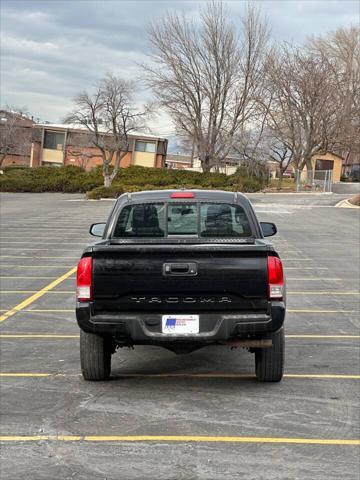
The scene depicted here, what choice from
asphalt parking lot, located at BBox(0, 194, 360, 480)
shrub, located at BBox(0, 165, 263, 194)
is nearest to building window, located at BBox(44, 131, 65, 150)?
shrub, located at BBox(0, 165, 263, 194)

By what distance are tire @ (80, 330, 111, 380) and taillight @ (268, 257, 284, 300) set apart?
1.59m

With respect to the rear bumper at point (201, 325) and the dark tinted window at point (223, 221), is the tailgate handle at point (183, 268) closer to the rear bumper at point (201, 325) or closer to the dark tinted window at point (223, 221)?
the rear bumper at point (201, 325)

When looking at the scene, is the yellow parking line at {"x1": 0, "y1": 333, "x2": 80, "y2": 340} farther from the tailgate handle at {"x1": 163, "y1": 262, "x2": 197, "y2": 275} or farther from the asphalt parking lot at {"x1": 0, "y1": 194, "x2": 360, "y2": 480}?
the tailgate handle at {"x1": 163, "y1": 262, "x2": 197, "y2": 275}

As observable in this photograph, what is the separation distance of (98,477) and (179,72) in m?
50.3

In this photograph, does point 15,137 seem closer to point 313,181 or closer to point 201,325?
point 313,181

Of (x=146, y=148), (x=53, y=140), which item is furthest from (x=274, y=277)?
(x=53, y=140)

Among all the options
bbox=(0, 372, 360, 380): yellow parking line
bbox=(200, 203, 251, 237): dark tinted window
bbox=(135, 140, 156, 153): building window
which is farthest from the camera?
bbox=(135, 140, 156, 153): building window

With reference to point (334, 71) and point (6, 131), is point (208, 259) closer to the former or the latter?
point (334, 71)

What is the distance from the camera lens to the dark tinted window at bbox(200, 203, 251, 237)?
6.06 m

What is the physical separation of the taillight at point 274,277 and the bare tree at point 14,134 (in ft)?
201

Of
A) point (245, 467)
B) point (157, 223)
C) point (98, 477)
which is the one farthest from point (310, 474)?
point (157, 223)

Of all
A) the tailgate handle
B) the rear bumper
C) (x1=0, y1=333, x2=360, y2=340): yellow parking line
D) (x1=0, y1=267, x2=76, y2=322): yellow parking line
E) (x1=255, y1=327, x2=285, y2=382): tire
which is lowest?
(x1=0, y1=267, x2=76, y2=322): yellow parking line

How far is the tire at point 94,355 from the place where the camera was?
543 centimetres

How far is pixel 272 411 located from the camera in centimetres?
496
